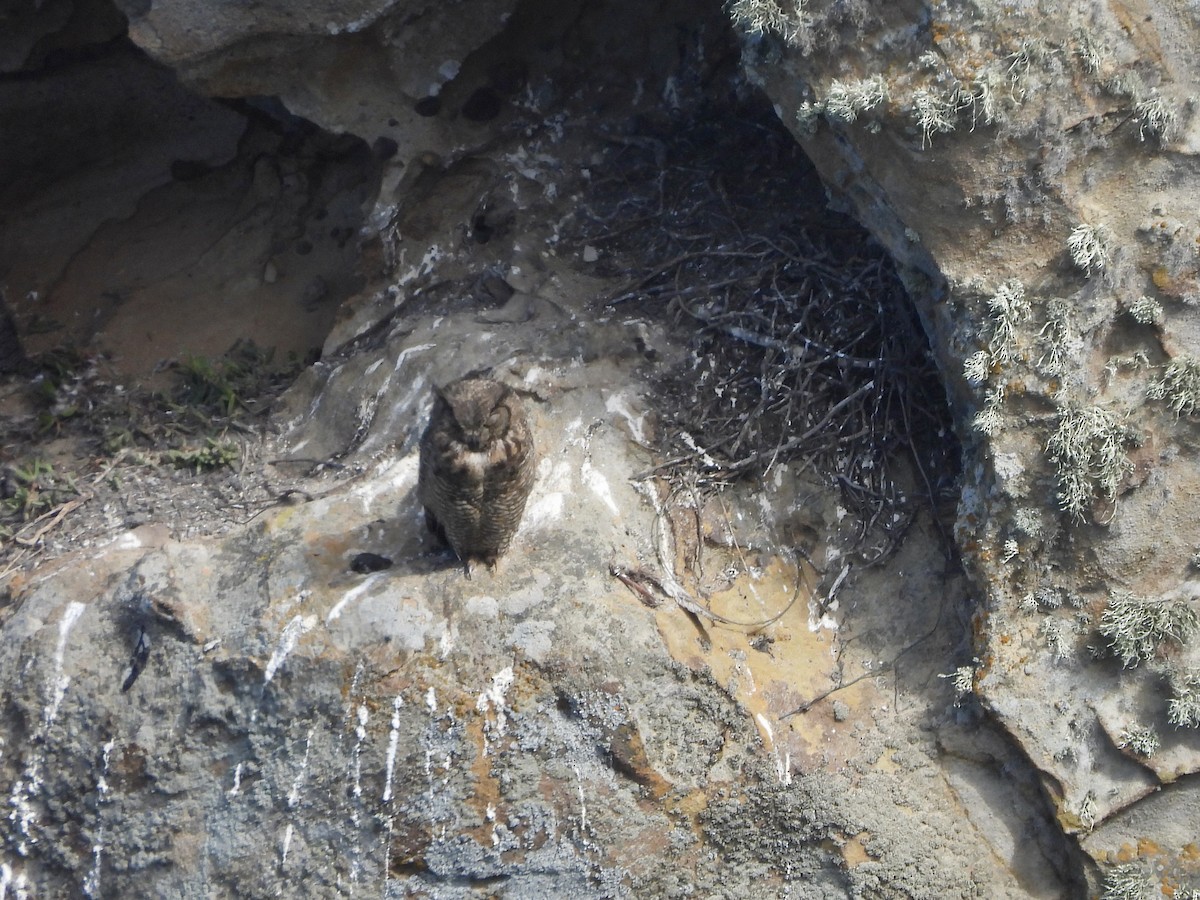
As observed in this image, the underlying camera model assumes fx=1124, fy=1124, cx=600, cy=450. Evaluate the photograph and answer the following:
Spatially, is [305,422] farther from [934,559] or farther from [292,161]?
[934,559]

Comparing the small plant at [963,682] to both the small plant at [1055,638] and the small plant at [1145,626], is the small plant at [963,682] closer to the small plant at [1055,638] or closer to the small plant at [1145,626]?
the small plant at [1055,638]

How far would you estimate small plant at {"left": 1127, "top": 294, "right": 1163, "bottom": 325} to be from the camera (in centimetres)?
382

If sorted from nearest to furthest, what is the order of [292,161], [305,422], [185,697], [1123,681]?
[1123,681]
[185,697]
[305,422]
[292,161]

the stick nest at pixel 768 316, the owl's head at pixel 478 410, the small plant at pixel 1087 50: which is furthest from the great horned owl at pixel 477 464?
the small plant at pixel 1087 50

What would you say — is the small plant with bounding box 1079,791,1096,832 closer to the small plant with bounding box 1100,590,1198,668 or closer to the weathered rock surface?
the weathered rock surface

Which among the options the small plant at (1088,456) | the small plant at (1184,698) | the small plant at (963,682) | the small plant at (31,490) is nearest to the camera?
the small plant at (1184,698)

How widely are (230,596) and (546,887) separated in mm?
1573

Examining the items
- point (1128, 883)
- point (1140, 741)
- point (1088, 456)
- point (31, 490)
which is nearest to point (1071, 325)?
point (1088, 456)

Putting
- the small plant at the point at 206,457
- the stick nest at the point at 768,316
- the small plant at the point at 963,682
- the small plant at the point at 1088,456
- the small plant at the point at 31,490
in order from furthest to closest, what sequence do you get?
the small plant at the point at 206,457
the small plant at the point at 31,490
the stick nest at the point at 768,316
the small plant at the point at 963,682
the small plant at the point at 1088,456

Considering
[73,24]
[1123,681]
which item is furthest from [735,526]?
[73,24]

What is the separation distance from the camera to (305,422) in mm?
5328

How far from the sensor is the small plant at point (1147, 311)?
382 cm

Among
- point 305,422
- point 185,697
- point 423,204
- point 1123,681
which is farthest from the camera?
point 423,204

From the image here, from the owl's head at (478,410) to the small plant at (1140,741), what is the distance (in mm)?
2332
